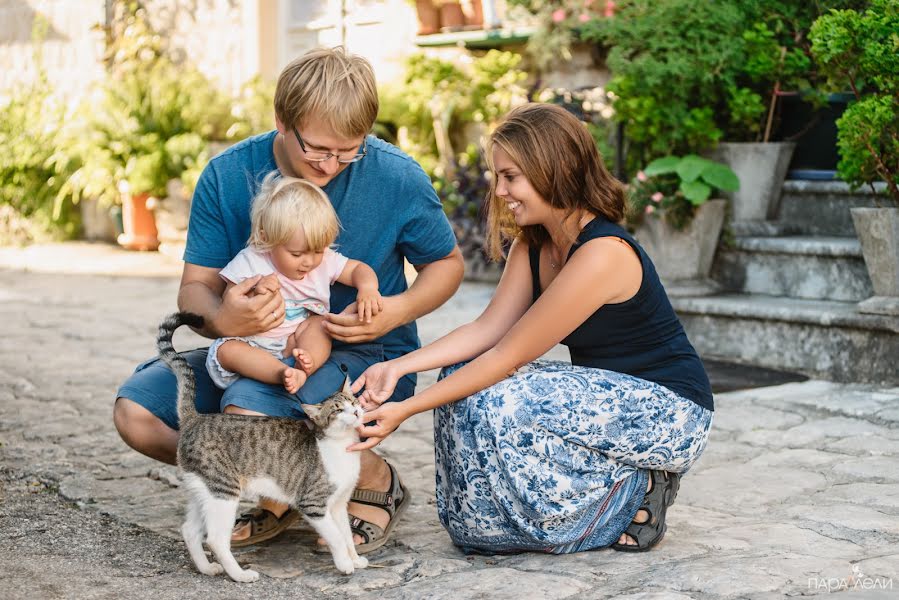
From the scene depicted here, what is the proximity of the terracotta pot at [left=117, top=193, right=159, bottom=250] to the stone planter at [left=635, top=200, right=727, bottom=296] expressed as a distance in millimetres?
5157

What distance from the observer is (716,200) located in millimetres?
5215

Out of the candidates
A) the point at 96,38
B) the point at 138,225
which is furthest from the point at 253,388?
the point at 96,38

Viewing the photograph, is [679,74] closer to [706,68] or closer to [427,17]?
[706,68]

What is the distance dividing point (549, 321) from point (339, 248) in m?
0.61

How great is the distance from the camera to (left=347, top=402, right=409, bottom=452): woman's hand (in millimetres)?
2559

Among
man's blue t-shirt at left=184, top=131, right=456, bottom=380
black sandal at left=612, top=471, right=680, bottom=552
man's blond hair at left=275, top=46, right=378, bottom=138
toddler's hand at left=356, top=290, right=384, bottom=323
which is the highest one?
man's blond hair at left=275, top=46, right=378, bottom=138

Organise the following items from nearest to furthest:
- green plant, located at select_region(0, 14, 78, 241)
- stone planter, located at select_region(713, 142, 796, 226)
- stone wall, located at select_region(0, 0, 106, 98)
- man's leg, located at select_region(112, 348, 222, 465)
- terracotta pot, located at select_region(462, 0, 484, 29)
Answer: man's leg, located at select_region(112, 348, 222, 465)
stone planter, located at select_region(713, 142, 796, 226)
terracotta pot, located at select_region(462, 0, 484, 29)
green plant, located at select_region(0, 14, 78, 241)
stone wall, located at select_region(0, 0, 106, 98)

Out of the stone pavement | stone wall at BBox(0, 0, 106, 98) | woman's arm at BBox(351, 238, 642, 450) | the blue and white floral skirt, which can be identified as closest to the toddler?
woman's arm at BBox(351, 238, 642, 450)

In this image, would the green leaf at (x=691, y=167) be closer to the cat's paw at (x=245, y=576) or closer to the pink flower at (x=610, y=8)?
the pink flower at (x=610, y=8)

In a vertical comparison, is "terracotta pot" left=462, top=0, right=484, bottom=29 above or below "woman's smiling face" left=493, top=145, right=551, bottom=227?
above

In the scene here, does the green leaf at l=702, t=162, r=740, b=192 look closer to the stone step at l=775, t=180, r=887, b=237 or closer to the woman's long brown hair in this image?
the stone step at l=775, t=180, r=887, b=237

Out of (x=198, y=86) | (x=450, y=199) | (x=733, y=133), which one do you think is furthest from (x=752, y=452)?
(x=198, y=86)

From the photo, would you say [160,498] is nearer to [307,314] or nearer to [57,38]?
[307,314]

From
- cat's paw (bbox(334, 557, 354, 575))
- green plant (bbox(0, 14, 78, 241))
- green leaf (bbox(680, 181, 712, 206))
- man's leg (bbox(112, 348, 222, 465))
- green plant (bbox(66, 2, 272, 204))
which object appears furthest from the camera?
green plant (bbox(0, 14, 78, 241))
